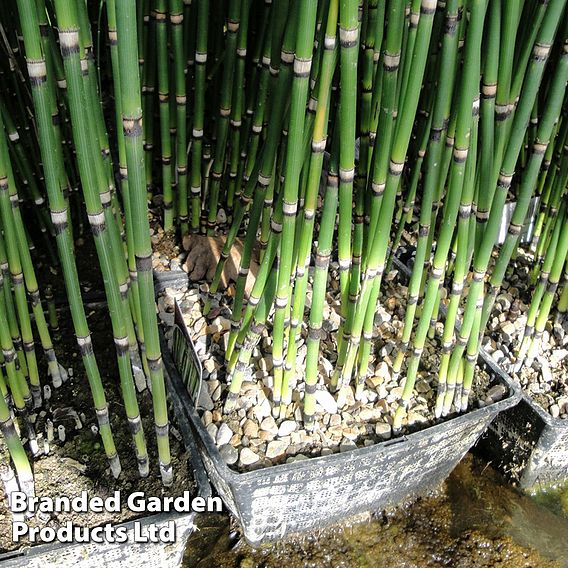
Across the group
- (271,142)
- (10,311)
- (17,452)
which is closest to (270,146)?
(271,142)

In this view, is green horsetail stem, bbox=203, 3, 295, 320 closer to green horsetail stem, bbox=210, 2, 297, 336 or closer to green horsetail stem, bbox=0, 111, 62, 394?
green horsetail stem, bbox=210, 2, 297, 336

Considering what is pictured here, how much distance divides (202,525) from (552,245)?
0.89m

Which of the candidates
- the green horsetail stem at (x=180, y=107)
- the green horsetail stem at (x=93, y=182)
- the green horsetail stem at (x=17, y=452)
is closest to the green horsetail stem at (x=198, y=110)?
the green horsetail stem at (x=180, y=107)

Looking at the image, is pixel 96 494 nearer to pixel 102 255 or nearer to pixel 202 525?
pixel 202 525

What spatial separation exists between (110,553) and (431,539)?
61 centimetres

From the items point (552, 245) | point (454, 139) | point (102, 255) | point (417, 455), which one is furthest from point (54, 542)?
point (552, 245)

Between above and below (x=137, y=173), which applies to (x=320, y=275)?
below

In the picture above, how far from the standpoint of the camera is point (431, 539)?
1246 mm

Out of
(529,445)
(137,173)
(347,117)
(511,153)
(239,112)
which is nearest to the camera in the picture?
(137,173)

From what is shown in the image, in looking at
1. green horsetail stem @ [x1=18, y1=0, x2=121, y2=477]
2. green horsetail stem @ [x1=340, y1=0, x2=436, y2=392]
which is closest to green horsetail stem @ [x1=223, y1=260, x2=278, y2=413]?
green horsetail stem @ [x1=340, y1=0, x2=436, y2=392]

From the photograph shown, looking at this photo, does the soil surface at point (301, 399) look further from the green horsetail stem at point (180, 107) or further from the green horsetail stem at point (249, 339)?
the green horsetail stem at point (180, 107)

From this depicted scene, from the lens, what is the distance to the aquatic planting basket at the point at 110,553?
3.10 feet

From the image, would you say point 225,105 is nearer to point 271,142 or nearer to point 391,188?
point 271,142

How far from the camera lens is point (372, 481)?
117cm
